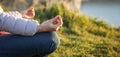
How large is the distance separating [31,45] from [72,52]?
2.24m

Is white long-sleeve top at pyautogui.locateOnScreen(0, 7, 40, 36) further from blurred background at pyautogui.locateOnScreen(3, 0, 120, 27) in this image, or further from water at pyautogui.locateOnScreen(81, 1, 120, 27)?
water at pyautogui.locateOnScreen(81, 1, 120, 27)

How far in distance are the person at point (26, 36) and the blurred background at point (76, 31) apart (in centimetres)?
179

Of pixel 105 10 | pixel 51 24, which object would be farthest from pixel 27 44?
pixel 105 10

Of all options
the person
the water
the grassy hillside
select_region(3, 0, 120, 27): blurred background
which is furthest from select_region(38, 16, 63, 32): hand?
the water

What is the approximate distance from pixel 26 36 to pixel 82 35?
4.00 meters

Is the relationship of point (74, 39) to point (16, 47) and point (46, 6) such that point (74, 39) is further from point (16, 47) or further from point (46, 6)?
point (16, 47)

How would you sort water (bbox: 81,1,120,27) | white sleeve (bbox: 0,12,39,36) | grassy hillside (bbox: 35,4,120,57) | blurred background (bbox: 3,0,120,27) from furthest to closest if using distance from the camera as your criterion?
water (bbox: 81,1,120,27), blurred background (bbox: 3,0,120,27), grassy hillside (bbox: 35,4,120,57), white sleeve (bbox: 0,12,39,36)

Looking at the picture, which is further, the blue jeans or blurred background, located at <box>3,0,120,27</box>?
blurred background, located at <box>3,0,120,27</box>

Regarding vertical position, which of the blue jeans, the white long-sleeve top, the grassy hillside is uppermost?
the white long-sleeve top

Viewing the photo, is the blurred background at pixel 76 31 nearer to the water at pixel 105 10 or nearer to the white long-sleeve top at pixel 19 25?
the white long-sleeve top at pixel 19 25

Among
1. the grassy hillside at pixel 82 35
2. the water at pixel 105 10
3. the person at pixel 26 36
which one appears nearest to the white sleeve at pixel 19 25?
the person at pixel 26 36

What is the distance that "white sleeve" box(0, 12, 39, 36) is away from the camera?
2.84 meters

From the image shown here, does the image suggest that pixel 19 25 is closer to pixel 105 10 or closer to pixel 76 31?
pixel 76 31

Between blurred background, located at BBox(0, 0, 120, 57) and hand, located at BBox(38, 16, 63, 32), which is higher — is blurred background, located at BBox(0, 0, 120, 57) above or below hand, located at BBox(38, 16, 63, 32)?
below
